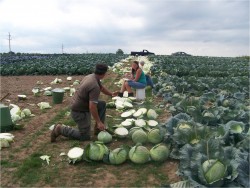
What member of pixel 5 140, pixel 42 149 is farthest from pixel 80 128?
pixel 5 140

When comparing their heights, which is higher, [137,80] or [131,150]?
[137,80]

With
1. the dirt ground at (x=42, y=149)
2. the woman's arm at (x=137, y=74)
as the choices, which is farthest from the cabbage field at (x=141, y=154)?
the woman's arm at (x=137, y=74)

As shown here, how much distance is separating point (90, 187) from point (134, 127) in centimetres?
236

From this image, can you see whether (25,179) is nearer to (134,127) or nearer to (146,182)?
(146,182)

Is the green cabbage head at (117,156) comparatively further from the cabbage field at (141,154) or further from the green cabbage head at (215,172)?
the green cabbage head at (215,172)

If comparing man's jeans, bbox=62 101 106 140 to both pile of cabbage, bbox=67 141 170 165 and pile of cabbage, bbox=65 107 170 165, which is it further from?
pile of cabbage, bbox=67 141 170 165

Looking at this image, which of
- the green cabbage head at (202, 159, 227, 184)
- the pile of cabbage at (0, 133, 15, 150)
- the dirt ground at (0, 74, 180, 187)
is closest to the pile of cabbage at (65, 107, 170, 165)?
the dirt ground at (0, 74, 180, 187)

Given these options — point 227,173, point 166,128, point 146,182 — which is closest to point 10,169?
point 146,182

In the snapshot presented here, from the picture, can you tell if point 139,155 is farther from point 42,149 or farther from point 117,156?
point 42,149

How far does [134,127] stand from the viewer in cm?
699

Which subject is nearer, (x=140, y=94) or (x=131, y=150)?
(x=131, y=150)

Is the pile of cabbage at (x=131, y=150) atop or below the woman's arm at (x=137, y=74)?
below

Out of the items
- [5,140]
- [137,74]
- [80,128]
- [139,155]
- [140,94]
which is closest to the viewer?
[139,155]

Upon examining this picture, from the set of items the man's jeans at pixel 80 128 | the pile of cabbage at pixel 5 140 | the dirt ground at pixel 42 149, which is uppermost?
the man's jeans at pixel 80 128
